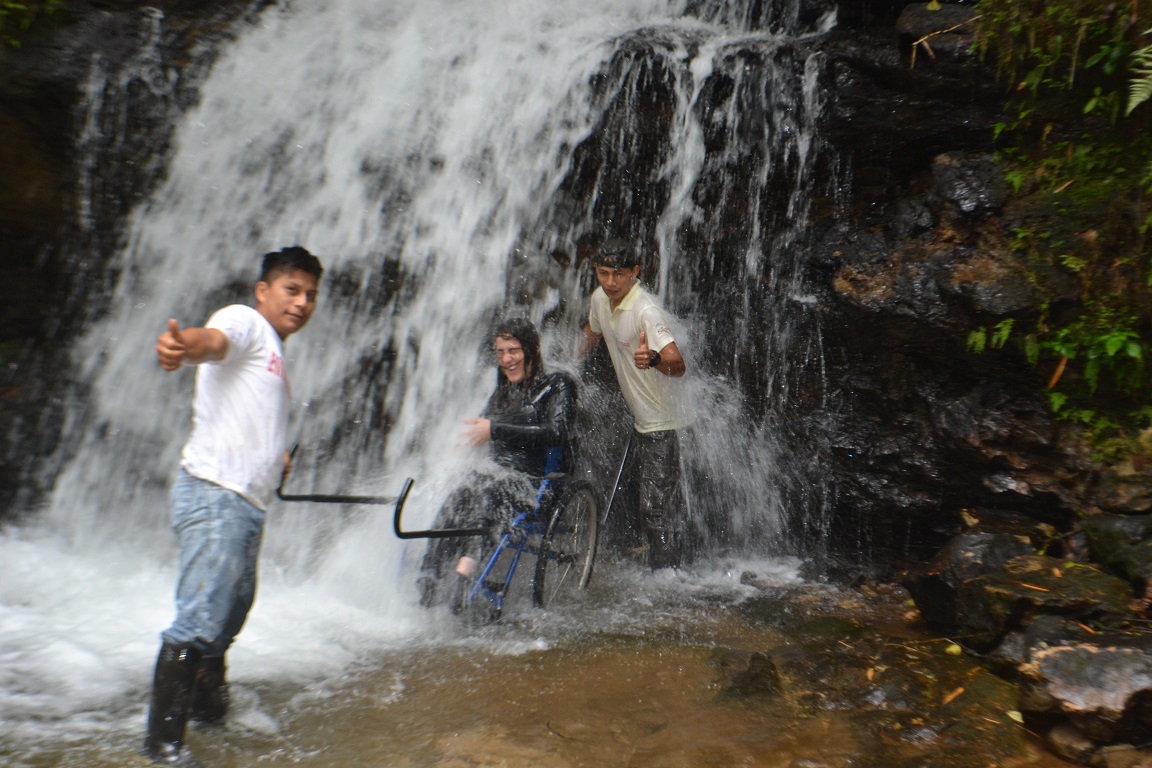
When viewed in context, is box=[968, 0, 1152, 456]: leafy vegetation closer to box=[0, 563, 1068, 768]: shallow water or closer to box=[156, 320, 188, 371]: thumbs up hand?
box=[0, 563, 1068, 768]: shallow water

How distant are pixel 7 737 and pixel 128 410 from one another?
157 inches

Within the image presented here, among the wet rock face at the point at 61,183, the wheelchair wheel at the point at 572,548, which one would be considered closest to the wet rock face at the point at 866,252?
the wet rock face at the point at 61,183

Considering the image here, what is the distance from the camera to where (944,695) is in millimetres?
4078

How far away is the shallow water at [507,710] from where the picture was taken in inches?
134

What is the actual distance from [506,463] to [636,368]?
128cm

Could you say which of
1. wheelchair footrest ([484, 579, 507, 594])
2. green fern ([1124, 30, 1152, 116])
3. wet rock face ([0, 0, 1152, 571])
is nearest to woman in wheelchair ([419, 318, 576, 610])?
wheelchair footrest ([484, 579, 507, 594])

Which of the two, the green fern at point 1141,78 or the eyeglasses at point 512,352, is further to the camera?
the eyeglasses at point 512,352

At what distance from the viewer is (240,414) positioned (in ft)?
10.6

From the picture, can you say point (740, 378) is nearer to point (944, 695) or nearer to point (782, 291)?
point (782, 291)

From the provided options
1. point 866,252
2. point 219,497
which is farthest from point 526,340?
point 866,252

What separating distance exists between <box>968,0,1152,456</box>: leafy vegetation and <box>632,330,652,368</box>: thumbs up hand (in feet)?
8.27

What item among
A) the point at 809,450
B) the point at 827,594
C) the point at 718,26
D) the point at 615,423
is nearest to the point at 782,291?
the point at 809,450

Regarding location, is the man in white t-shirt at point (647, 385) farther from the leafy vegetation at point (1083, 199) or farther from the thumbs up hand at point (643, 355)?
the leafy vegetation at point (1083, 199)

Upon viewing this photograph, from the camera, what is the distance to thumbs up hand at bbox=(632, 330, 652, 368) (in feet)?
16.8
